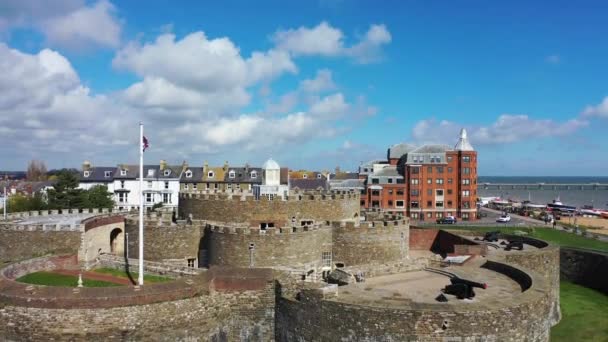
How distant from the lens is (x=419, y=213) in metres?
68.8

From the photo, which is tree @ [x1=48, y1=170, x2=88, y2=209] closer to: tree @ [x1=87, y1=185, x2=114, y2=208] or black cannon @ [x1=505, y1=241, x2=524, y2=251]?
tree @ [x1=87, y1=185, x2=114, y2=208]

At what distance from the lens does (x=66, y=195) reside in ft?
169

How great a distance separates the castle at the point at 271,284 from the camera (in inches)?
638

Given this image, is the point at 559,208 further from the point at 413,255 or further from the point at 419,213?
the point at 413,255

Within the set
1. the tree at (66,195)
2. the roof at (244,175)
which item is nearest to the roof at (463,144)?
the roof at (244,175)

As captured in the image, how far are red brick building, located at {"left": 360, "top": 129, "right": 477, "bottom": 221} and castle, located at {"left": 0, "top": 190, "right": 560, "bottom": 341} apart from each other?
36.5 metres

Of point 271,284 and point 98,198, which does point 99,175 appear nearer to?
point 98,198

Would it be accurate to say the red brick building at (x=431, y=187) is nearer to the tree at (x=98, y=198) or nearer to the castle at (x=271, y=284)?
Answer: the tree at (x=98, y=198)

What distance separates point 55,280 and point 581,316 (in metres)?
27.4

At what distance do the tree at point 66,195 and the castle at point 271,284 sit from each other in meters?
21.9

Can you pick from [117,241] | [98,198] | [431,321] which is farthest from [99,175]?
[431,321]

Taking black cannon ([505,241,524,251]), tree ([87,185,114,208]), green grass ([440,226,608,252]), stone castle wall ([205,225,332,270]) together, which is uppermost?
tree ([87,185,114,208])

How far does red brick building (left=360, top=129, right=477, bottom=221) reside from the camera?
226 feet

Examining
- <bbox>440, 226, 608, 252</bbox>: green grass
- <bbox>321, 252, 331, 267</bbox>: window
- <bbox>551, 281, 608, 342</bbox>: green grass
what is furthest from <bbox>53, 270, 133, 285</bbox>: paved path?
Result: <bbox>440, 226, 608, 252</bbox>: green grass
